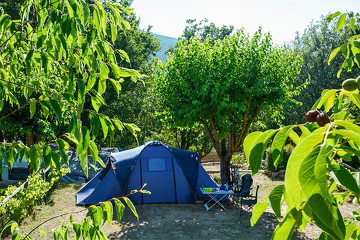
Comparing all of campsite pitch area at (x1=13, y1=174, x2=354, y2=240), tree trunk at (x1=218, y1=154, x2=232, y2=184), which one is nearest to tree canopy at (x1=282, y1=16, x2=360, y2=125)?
tree trunk at (x1=218, y1=154, x2=232, y2=184)

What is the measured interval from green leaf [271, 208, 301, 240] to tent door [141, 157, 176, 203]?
28.7ft

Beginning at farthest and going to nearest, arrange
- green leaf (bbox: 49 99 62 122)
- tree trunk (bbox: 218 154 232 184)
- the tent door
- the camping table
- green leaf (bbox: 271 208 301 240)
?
tree trunk (bbox: 218 154 232 184)
the tent door
the camping table
green leaf (bbox: 49 99 62 122)
green leaf (bbox: 271 208 301 240)

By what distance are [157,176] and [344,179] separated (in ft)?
29.7

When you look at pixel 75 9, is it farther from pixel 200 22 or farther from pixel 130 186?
pixel 200 22

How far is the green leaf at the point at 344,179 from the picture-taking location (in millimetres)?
476

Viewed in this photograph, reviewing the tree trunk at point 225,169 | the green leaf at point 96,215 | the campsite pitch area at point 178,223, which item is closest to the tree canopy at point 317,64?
the tree trunk at point 225,169

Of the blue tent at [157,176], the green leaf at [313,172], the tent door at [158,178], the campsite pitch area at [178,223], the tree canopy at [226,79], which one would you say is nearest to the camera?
the green leaf at [313,172]

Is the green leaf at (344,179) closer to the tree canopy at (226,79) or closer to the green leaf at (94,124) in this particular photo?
the green leaf at (94,124)

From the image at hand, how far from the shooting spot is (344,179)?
0.48 meters

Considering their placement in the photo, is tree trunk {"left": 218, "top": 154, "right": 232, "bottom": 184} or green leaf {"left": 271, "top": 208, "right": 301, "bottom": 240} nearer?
green leaf {"left": 271, "top": 208, "right": 301, "bottom": 240}

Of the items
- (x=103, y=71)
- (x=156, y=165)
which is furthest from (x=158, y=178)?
(x=103, y=71)

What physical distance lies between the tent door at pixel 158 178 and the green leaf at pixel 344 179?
8.98 metres

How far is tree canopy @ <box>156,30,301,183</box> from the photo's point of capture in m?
8.90

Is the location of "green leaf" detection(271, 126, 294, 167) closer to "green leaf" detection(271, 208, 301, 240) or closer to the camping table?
"green leaf" detection(271, 208, 301, 240)
